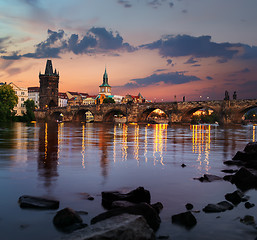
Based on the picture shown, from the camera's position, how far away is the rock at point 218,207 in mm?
7004

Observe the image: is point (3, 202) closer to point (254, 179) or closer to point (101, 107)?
point (254, 179)

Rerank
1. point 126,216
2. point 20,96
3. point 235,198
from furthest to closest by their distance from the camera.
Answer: point 20,96, point 235,198, point 126,216

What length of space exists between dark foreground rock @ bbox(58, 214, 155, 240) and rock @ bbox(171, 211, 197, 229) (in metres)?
1.55

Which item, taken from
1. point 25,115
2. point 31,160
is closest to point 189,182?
point 31,160

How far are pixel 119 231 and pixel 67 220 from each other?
74.4 inches

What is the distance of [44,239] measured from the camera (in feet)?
17.7

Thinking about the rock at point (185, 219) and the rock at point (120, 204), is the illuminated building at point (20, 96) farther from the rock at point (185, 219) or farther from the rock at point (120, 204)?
the rock at point (185, 219)

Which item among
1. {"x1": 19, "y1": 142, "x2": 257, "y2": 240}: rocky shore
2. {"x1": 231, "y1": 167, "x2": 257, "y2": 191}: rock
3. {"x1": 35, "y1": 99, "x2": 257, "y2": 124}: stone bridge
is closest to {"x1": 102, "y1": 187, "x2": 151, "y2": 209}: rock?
{"x1": 19, "y1": 142, "x2": 257, "y2": 240}: rocky shore

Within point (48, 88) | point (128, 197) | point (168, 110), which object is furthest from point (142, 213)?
point (48, 88)

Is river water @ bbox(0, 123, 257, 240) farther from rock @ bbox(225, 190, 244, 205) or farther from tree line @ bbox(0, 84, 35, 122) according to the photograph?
tree line @ bbox(0, 84, 35, 122)

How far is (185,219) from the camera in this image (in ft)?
20.4

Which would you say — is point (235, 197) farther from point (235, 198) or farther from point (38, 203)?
point (38, 203)

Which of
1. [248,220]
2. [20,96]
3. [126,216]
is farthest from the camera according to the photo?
[20,96]

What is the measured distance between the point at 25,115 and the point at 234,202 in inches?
3529
